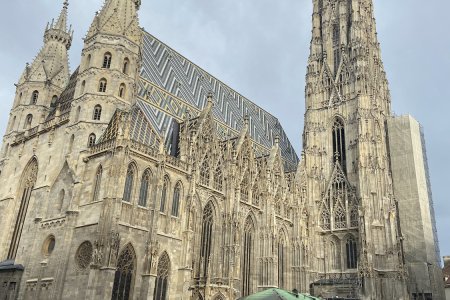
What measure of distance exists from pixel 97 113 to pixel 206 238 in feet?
42.2

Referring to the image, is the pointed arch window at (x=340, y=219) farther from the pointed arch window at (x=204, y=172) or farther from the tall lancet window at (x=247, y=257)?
the pointed arch window at (x=204, y=172)

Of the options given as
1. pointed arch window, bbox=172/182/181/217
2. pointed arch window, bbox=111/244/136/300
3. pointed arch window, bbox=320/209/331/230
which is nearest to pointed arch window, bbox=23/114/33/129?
pointed arch window, bbox=172/182/181/217

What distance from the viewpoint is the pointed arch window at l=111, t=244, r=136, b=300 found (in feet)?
89.0

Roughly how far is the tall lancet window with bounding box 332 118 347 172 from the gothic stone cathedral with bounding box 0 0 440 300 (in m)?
0.12

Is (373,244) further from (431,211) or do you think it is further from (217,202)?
(217,202)

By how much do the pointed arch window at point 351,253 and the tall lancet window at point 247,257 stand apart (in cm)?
1237

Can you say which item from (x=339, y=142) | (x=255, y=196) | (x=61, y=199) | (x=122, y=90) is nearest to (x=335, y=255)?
(x=255, y=196)

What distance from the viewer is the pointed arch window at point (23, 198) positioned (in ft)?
113

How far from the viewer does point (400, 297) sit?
1654 inches

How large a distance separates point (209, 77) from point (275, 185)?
16085 mm

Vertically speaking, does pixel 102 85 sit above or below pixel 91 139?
above

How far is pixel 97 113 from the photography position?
109 feet

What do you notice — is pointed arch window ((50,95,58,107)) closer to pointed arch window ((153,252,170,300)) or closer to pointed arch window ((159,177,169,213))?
pointed arch window ((159,177,169,213))

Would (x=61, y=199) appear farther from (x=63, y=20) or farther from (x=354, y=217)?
(x=354, y=217)
